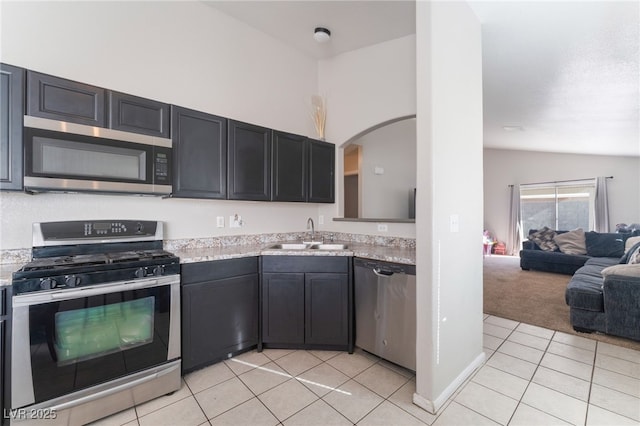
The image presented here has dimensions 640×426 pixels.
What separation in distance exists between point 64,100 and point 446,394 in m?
3.15

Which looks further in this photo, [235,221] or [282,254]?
[235,221]

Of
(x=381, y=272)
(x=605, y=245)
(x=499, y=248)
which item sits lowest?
(x=499, y=248)

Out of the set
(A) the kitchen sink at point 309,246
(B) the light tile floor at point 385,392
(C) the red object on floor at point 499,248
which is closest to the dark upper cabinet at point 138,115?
(A) the kitchen sink at point 309,246

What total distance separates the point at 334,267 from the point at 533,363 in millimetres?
1824

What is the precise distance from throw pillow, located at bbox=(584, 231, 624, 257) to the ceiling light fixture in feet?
20.1

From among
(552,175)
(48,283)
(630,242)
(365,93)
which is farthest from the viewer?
(552,175)

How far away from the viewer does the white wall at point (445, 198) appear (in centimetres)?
177

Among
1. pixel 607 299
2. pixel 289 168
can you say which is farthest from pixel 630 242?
pixel 289 168

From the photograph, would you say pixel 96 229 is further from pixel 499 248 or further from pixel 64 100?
pixel 499 248

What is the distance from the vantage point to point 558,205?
23.0ft

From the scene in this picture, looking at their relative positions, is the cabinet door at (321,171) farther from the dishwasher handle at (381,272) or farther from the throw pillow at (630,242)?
the throw pillow at (630,242)

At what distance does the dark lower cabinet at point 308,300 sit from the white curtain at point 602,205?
7.10 m

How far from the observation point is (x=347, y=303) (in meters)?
2.44

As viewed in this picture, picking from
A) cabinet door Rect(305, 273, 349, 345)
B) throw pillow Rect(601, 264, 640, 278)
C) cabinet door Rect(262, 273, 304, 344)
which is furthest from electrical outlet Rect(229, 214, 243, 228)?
throw pillow Rect(601, 264, 640, 278)
